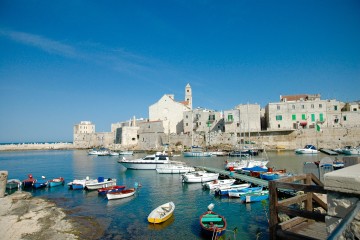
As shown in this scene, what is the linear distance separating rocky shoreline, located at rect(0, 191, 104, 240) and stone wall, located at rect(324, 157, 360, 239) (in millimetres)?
12780

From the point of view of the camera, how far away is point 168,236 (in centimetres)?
1329

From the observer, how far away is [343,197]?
9.91 ft

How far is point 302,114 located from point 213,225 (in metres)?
51.1

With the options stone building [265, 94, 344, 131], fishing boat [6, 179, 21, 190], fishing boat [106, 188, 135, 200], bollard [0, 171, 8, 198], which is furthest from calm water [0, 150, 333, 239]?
stone building [265, 94, 344, 131]

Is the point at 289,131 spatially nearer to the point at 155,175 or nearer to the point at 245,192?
the point at 155,175

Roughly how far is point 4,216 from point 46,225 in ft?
10.4

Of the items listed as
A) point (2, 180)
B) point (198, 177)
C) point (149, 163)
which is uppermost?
point (2, 180)

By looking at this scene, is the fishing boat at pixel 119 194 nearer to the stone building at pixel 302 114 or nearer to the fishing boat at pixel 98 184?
the fishing boat at pixel 98 184

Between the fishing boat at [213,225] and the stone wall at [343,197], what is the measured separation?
958 centimetres

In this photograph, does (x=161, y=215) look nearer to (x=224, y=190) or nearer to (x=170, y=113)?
(x=224, y=190)

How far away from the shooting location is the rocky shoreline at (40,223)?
1330 centimetres

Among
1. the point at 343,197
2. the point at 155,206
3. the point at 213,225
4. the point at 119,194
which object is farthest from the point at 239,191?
the point at 343,197

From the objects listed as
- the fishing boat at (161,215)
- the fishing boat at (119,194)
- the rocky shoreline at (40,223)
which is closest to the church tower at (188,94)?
the fishing boat at (119,194)

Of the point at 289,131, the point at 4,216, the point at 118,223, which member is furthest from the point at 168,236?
the point at 289,131
